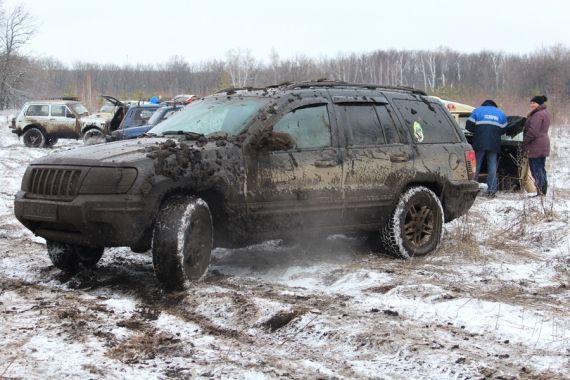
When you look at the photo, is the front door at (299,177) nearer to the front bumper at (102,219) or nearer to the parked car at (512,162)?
the front bumper at (102,219)

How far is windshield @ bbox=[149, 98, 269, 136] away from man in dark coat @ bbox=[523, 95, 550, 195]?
22.6 ft

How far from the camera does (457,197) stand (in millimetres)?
6754

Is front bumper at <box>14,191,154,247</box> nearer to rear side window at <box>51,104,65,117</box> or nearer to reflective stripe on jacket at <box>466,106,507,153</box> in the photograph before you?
reflective stripe on jacket at <box>466,106,507,153</box>

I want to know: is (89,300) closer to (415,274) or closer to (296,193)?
(296,193)

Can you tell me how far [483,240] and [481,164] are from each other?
4.80 m

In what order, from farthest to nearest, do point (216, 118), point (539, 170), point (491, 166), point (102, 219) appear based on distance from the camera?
point (491, 166), point (539, 170), point (216, 118), point (102, 219)

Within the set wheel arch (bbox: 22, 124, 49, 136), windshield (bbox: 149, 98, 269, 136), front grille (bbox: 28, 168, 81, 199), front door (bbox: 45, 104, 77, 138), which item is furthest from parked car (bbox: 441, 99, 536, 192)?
wheel arch (bbox: 22, 124, 49, 136)

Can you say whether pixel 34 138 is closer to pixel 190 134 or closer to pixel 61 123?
pixel 61 123

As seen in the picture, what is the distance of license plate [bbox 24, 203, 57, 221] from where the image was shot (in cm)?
466

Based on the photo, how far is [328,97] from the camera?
589cm

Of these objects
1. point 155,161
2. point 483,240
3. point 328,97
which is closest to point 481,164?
point 483,240

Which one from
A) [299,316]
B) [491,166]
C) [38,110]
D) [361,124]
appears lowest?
[299,316]

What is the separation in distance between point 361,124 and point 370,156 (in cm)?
35

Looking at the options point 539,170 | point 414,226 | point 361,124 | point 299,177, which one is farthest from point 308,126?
point 539,170
